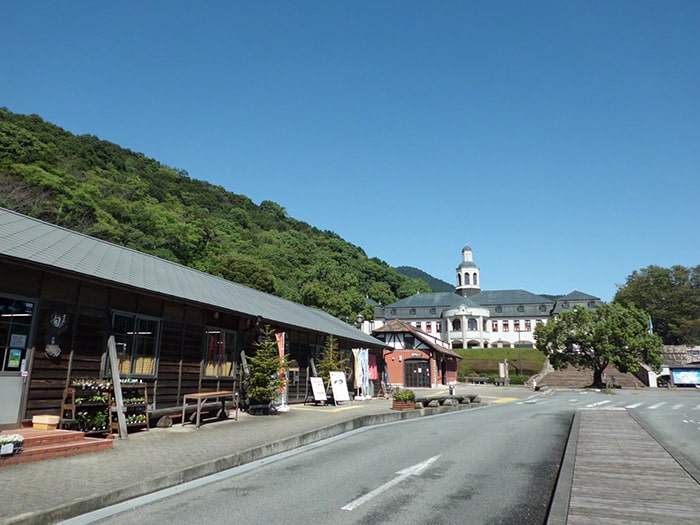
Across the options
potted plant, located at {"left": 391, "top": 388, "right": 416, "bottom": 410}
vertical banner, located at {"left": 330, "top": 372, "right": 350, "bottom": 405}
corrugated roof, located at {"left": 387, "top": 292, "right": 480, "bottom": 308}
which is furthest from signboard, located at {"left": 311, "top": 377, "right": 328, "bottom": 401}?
corrugated roof, located at {"left": 387, "top": 292, "right": 480, "bottom": 308}

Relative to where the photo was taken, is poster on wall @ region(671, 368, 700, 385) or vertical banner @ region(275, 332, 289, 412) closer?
vertical banner @ region(275, 332, 289, 412)

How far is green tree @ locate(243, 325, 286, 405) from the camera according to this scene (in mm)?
15789

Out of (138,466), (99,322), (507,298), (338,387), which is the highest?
(507,298)

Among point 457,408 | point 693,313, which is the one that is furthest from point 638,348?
point 693,313

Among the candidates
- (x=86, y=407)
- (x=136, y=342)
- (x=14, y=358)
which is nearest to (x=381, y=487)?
(x=86, y=407)

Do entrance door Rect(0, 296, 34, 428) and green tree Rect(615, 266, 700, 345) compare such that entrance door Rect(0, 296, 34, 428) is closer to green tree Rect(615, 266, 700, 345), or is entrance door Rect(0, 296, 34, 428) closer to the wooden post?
the wooden post

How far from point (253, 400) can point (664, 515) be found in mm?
13711

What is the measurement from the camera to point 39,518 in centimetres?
520

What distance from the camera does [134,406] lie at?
11.3 metres

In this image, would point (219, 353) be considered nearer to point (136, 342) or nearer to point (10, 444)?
point (136, 342)

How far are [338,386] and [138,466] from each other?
14074 mm

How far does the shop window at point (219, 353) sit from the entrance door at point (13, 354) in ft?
18.8

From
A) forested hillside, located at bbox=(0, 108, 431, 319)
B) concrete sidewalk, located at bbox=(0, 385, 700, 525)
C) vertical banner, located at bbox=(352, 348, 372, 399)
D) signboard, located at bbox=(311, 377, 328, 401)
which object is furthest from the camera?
forested hillside, located at bbox=(0, 108, 431, 319)

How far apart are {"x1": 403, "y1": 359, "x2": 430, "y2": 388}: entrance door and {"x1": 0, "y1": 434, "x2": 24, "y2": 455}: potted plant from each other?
138 ft
